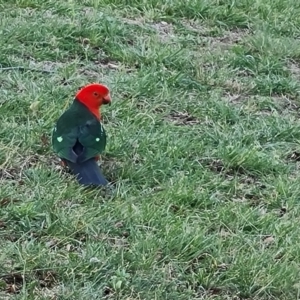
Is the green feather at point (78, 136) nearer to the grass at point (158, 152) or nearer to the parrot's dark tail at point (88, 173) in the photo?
the parrot's dark tail at point (88, 173)

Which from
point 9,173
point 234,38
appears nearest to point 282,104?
point 234,38

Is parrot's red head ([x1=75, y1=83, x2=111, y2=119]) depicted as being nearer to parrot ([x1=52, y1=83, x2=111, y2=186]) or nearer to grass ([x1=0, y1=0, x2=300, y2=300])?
parrot ([x1=52, y1=83, x2=111, y2=186])

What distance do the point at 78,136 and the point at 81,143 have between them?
0.16 feet

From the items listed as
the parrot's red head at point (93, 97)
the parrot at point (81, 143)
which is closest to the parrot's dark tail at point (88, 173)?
the parrot at point (81, 143)

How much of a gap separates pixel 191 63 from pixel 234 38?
2.66 feet

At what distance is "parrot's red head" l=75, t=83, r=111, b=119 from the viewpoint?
4391mm

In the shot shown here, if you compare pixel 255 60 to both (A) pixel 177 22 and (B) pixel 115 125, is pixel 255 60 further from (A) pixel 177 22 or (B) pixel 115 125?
(B) pixel 115 125

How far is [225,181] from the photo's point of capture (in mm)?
4434

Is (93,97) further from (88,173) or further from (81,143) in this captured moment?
(88,173)

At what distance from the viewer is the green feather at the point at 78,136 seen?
4160 mm

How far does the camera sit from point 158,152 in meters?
4.61

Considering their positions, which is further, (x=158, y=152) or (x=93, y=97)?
(x=158, y=152)

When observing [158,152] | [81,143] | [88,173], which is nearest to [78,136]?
[81,143]

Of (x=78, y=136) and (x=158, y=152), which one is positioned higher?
(x=78, y=136)
